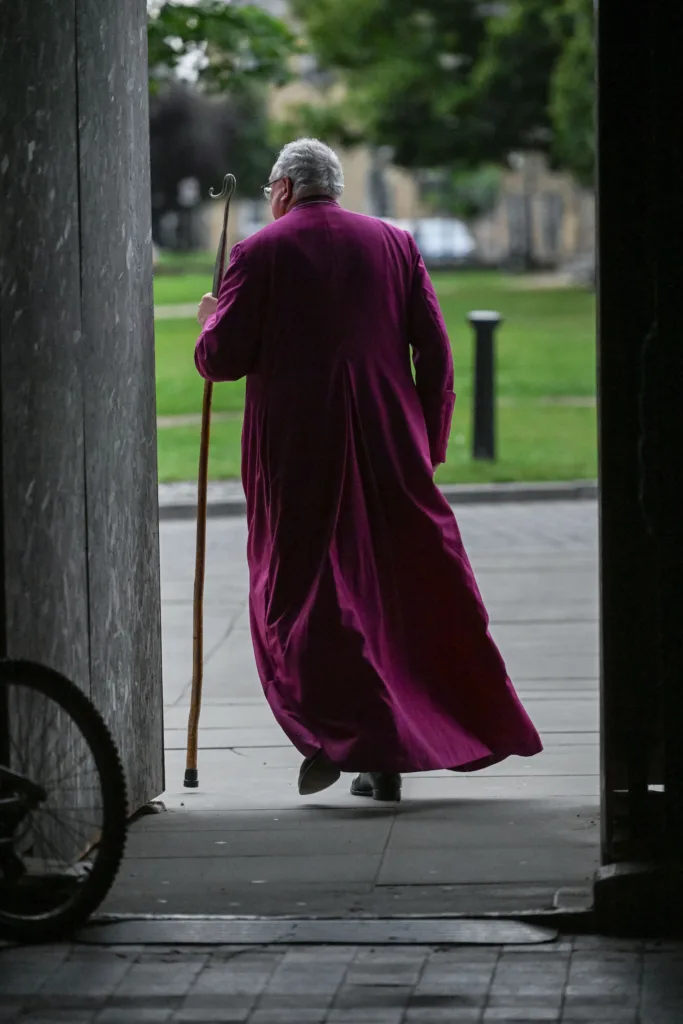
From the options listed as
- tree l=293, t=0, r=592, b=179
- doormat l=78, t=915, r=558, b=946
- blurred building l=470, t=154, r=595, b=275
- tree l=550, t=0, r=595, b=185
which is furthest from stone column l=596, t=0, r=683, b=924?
blurred building l=470, t=154, r=595, b=275

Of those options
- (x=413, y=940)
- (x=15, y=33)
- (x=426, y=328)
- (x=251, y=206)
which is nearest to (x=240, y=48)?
(x=426, y=328)

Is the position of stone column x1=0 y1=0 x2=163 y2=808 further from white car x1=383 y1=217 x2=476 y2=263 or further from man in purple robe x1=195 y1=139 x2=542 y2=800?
white car x1=383 y1=217 x2=476 y2=263

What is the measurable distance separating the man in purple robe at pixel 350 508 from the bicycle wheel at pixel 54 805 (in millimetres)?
1129

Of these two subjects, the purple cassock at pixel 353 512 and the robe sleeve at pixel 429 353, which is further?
the robe sleeve at pixel 429 353

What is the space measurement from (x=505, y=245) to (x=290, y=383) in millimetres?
88703

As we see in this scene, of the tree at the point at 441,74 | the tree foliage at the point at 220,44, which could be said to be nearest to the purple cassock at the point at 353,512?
the tree foliage at the point at 220,44

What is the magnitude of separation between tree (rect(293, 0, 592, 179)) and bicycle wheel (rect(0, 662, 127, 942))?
45871 mm

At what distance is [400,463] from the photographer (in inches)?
242

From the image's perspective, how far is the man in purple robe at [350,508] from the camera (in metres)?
6.02

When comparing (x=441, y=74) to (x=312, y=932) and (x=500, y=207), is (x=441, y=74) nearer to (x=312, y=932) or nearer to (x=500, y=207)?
(x=500, y=207)

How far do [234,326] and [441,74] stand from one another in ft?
160

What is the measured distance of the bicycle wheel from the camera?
4.74 meters

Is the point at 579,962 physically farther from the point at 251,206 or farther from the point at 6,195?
the point at 251,206

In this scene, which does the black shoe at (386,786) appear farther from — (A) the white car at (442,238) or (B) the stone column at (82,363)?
(A) the white car at (442,238)
